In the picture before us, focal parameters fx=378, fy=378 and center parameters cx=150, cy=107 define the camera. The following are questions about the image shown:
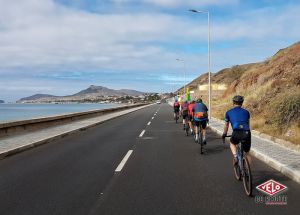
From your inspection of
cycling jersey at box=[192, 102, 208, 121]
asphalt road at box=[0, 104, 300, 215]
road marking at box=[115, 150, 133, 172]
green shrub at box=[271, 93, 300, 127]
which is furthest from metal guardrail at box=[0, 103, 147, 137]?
green shrub at box=[271, 93, 300, 127]

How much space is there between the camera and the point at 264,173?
8.45 metres

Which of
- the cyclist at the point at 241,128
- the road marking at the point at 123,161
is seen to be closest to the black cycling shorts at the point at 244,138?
the cyclist at the point at 241,128

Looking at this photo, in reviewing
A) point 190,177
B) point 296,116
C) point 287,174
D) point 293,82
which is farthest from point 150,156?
point 293,82

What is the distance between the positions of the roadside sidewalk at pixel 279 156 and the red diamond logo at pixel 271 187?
56cm

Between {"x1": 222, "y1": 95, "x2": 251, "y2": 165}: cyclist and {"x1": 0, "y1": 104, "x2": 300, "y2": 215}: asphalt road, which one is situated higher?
{"x1": 222, "y1": 95, "x2": 251, "y2": 165}: cyclist

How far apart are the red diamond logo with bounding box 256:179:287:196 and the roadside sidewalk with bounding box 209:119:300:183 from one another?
0.56 meters

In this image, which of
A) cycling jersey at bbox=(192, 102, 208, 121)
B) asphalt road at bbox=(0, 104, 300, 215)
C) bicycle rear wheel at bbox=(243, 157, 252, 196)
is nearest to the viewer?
asphalt road at bbox=(0, 104, 300, 215)

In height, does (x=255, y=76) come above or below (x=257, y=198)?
above

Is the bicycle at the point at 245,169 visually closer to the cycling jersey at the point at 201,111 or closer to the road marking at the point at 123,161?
the road marking at the point at 123,161

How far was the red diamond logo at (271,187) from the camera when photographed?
22.5 feet

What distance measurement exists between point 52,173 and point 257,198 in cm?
470

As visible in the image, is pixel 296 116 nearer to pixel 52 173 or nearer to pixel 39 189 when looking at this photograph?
pixel 52 173

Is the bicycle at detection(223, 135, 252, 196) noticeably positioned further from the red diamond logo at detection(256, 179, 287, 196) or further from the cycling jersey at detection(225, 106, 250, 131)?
the red diamond logo at detection(256, 179, 287, 196)

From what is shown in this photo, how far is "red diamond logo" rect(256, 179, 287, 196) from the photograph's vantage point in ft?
22.5
